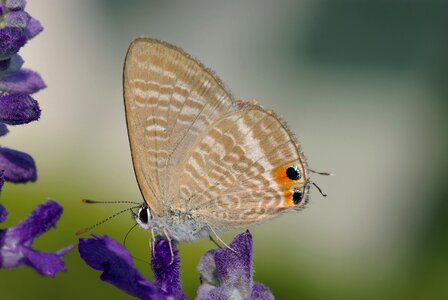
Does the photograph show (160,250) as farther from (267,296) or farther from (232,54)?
(232,54)

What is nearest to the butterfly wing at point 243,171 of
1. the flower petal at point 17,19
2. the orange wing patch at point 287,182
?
the orange wing patch at point 287,182

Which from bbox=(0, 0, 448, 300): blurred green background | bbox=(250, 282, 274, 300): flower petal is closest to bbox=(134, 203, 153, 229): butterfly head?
bbox=(250, 282, 274, 300): flower petal

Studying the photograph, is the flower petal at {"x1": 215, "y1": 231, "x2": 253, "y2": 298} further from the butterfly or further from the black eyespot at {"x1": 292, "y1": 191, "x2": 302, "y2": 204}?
the black eyespot at {"x1": 292, "y1": 191, "x2": 302, "y2": 204}

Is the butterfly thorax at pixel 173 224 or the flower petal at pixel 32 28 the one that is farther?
the butterfly thorax at pixel 173 224

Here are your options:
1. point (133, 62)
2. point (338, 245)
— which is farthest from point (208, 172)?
point (338, 245)

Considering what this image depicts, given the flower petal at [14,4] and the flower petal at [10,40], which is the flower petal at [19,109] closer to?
the flower petal at [10,40]

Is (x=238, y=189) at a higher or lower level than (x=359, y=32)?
lower
